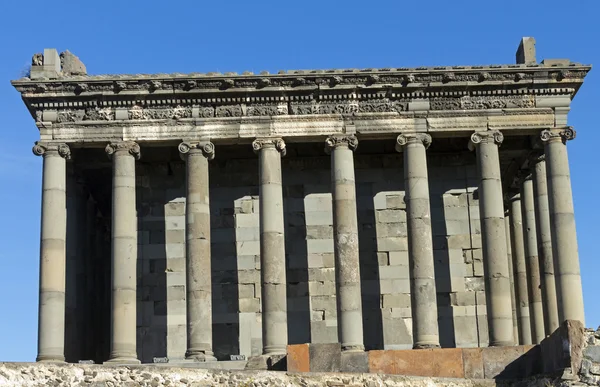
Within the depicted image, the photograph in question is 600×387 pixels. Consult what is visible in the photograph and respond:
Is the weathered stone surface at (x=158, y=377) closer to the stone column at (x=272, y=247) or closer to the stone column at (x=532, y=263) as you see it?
the stone column at (x=272, y=247)

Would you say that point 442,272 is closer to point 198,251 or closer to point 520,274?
point 520,274

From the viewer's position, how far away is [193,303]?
3906cm

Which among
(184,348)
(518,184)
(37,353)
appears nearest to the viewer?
(37,353)

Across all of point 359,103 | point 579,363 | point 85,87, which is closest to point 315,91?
point 359,103

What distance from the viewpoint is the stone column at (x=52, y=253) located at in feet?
128

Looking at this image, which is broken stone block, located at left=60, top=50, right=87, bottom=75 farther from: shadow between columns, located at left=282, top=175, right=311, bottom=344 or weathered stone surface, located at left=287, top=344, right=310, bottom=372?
weathered stone surface, located at left=287, top=344, right=310, bottom=372

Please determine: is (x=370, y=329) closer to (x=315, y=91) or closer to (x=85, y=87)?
(x=315, y=91)

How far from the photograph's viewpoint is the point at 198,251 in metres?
39.5

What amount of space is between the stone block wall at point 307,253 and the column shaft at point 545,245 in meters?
2.40

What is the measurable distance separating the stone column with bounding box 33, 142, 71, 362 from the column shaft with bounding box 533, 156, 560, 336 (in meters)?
16.6

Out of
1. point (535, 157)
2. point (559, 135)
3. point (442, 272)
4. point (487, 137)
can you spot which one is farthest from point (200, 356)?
point (559, 135)

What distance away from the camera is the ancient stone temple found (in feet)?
129

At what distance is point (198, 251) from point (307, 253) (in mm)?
5012

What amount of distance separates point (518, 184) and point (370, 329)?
335 inches
